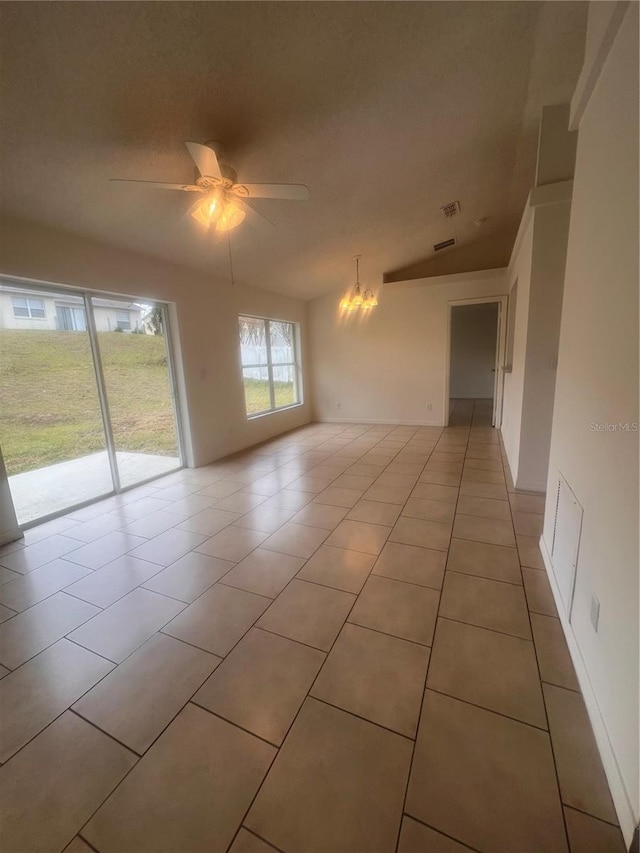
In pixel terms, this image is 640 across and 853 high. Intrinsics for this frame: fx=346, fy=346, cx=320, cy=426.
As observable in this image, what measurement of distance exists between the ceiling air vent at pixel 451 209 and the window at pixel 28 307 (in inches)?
164

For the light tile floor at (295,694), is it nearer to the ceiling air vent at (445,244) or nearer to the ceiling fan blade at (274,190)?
the ceiling fan blade at (274,190)

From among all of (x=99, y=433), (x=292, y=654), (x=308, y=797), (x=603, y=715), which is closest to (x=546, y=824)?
(x=603, y=715)

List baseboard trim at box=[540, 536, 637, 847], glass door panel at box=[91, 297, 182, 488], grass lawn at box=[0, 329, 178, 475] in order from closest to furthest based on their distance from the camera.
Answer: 1. baseboard trim at box=[540, 536, 637, 847]
2. grass lawn at box=[0, 329, 178, 475]
3. glass door panel at box=[91, 297, 182, 488]

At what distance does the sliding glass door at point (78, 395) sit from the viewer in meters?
2.78

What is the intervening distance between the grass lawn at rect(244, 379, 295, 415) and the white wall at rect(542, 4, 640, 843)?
4397 mm

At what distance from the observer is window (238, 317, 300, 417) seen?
5.38 metres

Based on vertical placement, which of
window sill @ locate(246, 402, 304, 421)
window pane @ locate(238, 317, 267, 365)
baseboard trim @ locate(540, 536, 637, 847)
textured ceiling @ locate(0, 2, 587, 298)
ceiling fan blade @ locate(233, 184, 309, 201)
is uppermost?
textured ceiling @ locate(0, 2, 587, 298)

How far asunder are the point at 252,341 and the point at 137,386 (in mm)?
2156

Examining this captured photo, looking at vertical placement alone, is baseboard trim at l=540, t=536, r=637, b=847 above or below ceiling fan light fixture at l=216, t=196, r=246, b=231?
below

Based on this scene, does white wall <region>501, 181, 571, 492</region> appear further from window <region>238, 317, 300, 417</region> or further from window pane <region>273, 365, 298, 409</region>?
window pane <region>273, 365, 298, 409</region>

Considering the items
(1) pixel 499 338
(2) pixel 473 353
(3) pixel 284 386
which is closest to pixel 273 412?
(3) pixel 284 386

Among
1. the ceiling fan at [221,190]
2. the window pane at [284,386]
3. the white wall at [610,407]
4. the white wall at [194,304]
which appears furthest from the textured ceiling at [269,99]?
the window pane at [284,386]

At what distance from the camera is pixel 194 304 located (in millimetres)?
4230

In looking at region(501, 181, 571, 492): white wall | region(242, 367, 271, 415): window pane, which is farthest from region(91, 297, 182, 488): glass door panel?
region(501, 181, 571, 492): white wall
